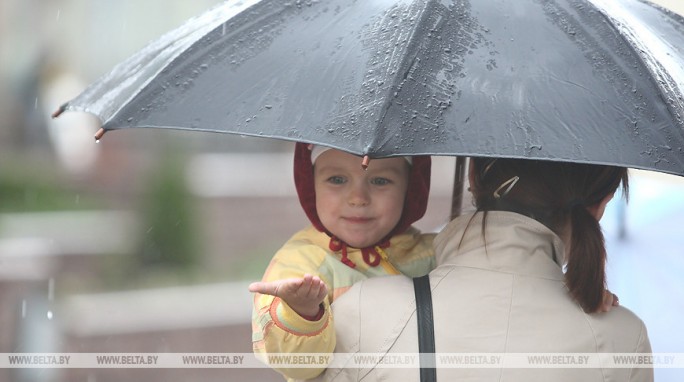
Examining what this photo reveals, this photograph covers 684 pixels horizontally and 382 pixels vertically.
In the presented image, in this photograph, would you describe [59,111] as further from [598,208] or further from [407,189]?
[598,208]

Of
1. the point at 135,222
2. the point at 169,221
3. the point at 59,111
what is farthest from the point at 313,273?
the point at 135,222

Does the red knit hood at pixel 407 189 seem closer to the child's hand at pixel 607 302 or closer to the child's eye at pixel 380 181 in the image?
the child's eye at pixel 380 181

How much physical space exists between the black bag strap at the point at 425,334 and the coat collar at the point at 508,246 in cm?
12

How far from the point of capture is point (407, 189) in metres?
2.91

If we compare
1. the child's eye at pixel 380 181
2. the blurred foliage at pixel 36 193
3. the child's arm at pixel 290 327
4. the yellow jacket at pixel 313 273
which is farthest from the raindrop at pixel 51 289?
the child's arm at pixel 290 327

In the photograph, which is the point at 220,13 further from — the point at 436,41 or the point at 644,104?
the point at 644,104

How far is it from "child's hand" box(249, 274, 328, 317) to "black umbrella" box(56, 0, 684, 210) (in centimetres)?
29

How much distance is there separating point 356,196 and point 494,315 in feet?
1.98

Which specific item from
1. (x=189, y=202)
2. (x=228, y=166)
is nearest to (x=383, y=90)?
(x=189, y=202)

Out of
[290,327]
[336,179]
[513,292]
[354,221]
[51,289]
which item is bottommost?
[51,289]

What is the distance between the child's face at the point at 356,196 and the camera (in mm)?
2744

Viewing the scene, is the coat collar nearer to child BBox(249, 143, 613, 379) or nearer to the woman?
the woman

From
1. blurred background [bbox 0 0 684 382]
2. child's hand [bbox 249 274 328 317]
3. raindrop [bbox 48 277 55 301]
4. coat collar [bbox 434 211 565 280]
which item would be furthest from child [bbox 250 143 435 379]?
raindrop [bbox 48 277 55 301]

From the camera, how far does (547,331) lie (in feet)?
7.40
